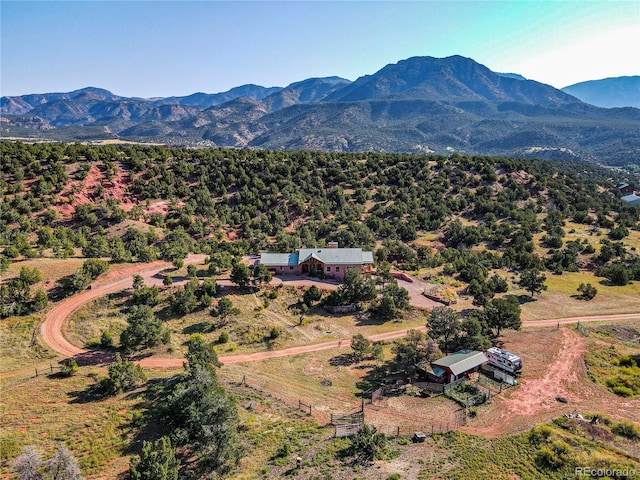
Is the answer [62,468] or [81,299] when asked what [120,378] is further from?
[81,299]

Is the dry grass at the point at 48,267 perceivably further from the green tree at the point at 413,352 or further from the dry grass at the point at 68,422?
the green tree at the point at 413,352

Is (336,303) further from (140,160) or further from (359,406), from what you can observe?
(140,160)

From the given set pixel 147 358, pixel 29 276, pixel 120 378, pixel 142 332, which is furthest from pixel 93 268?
pixel 120 378

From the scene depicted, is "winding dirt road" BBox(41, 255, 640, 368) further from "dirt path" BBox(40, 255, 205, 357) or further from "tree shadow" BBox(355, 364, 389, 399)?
"tree shadow" BBox(355, 364, 389, 399)

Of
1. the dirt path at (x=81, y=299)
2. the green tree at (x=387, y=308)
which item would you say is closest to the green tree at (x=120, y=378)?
the dirt path at (x=81, y=299)

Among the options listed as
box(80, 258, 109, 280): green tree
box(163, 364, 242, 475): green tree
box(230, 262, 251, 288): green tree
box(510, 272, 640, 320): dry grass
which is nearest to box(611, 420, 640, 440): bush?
box(510, 272, 640, 320): dry grass

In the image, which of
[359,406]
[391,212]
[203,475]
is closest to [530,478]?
[359,406]
